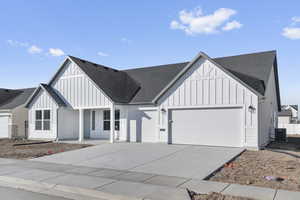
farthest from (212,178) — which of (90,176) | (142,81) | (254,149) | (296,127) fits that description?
(296,127)

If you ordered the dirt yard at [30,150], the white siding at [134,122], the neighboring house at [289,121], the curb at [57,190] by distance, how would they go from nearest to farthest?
the curb at [57,190]
the dirt yard at [30,150]
the white siding at [134,122]
the neighboring house at [289,121]

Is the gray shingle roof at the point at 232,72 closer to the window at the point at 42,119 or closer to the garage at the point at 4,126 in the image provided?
the window at the point at 42,119

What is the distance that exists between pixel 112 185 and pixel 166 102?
9.73 metres

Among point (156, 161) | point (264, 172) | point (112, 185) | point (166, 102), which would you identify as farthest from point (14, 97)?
point (264, 172)

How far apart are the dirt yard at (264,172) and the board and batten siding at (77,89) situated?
1008cm

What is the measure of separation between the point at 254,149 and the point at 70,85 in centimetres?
1355

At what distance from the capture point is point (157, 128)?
53.2 feet

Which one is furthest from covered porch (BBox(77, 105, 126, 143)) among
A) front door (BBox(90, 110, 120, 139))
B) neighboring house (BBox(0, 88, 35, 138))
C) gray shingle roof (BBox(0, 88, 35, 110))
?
gray shingle roof (BBox(0, 88, 35, 110))

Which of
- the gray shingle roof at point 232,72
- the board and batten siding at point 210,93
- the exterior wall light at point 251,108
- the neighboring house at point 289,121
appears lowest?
the neighboring house at point 289,121

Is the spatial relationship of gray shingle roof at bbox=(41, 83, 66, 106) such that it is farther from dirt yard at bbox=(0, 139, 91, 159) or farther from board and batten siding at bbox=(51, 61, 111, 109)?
dirt yard at bbox=(0, 139, 91, 159)

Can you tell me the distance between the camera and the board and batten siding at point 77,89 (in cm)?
1786

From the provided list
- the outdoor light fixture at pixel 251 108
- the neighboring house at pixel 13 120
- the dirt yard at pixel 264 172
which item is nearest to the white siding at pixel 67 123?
the neighboring house at pixel 13 120

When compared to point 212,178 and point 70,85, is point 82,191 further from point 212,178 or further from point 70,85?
point 70,85

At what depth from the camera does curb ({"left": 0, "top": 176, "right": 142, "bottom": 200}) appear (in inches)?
239
